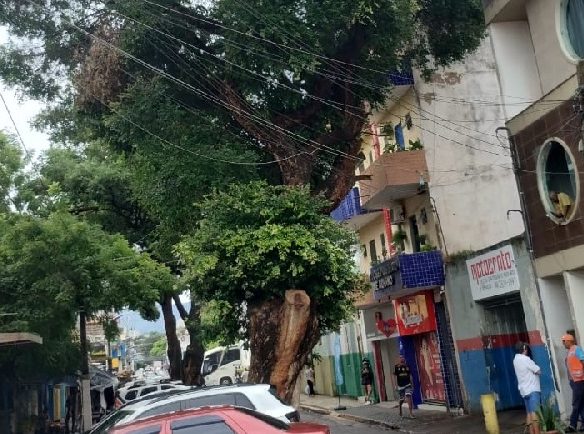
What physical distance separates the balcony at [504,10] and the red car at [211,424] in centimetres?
1111

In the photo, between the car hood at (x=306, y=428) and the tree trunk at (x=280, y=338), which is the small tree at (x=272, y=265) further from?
the car hood at (x=306, y=428)

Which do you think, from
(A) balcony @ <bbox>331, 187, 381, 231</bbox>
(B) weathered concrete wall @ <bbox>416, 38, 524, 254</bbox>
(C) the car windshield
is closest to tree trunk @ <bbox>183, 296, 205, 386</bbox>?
(A) balcony @ <bbox>331, 187, 381, 231</bbox>

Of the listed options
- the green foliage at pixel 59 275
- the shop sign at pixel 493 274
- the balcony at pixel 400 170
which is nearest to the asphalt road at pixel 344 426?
the shop sign at pixel 493 274

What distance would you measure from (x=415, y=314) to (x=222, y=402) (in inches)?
530

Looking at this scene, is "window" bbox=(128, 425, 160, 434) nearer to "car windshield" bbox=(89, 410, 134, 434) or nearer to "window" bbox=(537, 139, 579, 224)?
"car windshield" bbox=(89, 410, 134, 434)

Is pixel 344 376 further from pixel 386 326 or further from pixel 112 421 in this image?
pixel 112 421

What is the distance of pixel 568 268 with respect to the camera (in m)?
13.4

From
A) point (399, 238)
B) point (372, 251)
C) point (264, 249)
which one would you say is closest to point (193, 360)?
point (372, 251)

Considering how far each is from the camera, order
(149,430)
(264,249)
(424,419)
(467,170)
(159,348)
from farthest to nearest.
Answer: (159,348)
(467,170)
(424,419)
(264,249)
(149,430)

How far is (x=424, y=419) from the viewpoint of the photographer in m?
19.4

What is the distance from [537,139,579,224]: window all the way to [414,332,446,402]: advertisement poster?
8.90 meters

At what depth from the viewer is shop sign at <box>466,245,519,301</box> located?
53.0ft

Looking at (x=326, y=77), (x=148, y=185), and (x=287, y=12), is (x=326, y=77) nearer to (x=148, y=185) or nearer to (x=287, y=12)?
(x=287, y=12)

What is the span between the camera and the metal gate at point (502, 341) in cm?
1852
